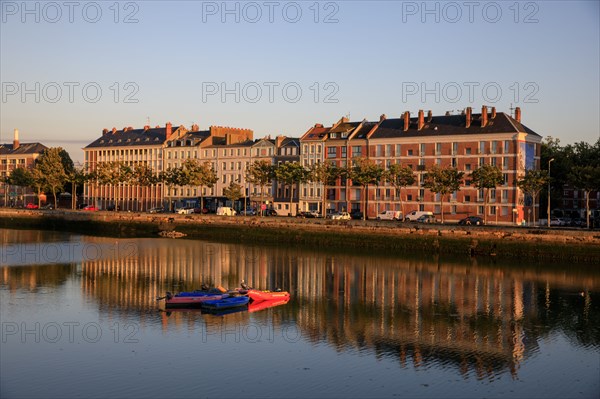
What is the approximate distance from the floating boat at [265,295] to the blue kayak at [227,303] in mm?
1170

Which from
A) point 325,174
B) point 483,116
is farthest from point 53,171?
point 483,116

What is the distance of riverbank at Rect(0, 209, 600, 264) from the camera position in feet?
236

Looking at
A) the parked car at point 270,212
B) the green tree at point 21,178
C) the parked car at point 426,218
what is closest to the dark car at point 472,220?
the parked car at point 426,218

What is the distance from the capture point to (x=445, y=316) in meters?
45.8

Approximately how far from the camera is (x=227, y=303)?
1863 inches

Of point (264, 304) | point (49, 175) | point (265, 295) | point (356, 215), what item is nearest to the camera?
point (264, 304)

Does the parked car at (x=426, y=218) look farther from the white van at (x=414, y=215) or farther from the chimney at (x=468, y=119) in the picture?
the chimney at (x=468, y=119)

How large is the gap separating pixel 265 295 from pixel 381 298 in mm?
8598

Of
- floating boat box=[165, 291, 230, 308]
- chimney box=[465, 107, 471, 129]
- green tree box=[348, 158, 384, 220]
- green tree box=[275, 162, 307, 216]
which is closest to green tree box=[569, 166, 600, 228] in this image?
chimney box=[465, 107, 471, 129]

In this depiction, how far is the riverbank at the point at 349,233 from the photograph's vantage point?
71938 millimetres

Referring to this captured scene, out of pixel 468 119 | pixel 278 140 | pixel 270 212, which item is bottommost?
pixel 270 212

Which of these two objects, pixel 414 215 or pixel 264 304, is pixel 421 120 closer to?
pixel 414 215

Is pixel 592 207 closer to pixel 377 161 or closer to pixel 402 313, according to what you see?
pixel 377 161

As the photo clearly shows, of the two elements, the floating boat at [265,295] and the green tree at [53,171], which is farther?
the green tree at [53,171]
